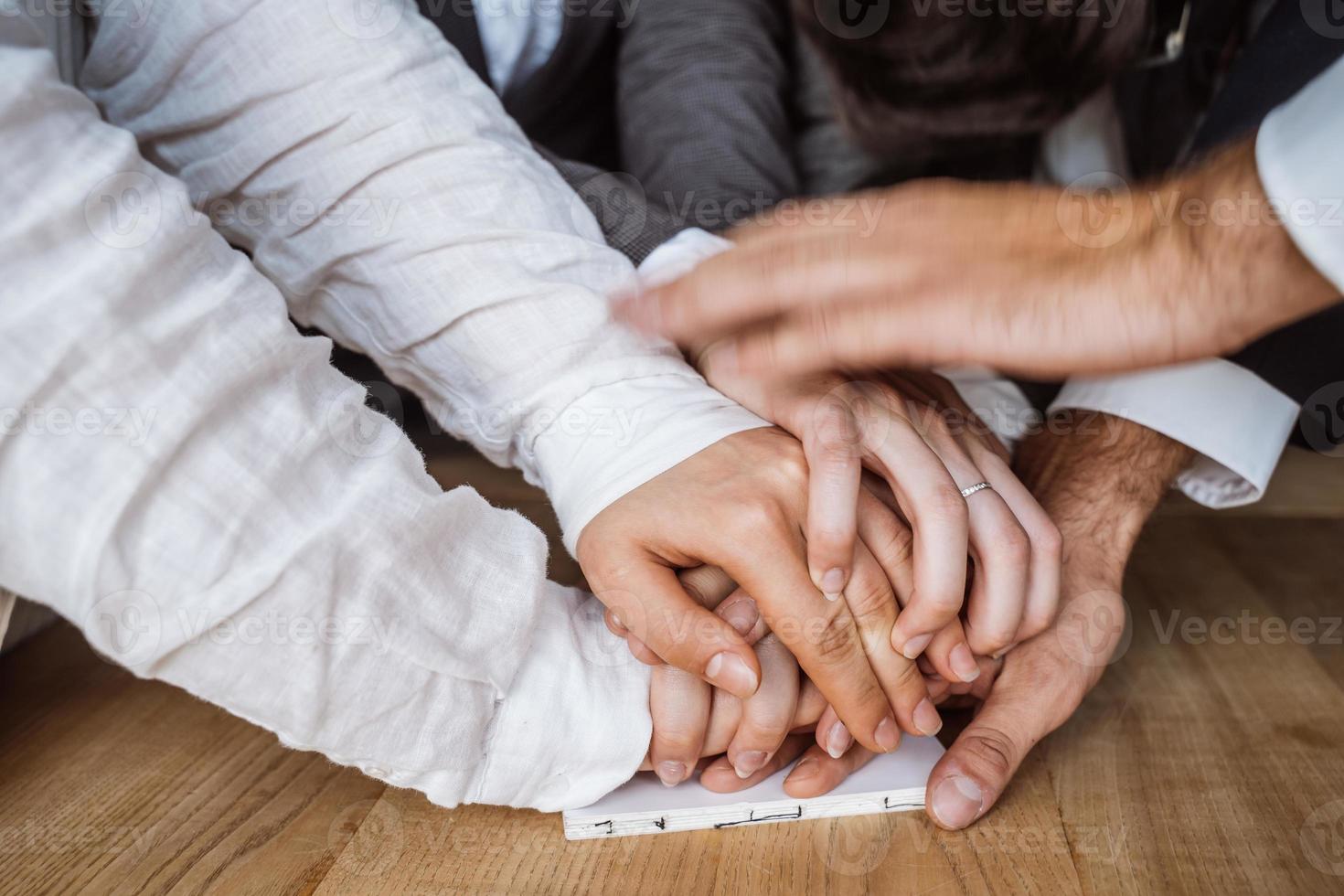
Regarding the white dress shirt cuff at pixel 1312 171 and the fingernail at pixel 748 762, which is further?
the fingernail at pixel 748 762

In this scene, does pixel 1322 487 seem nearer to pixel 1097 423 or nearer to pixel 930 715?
pixel 1097 423

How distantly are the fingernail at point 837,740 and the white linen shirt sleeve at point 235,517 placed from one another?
0.33 feet

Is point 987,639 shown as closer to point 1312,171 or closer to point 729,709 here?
point 729,709

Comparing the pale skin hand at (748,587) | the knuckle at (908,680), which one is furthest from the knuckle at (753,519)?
the knuckle at (908,680)

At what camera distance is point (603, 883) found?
45 cm

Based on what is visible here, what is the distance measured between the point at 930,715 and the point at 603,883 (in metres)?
0.19

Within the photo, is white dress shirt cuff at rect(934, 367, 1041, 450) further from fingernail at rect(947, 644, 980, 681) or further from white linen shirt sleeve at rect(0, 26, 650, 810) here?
white linen shirt sleeve at rect(0, 26, 650, 810)

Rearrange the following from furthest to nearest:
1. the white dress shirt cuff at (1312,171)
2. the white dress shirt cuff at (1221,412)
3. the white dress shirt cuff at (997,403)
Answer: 1. the white dress shirt cuff at (997,403)
2. the white dress shirt cuff at (1221,412)
3. the white dress shirt cuff at (1312,171)

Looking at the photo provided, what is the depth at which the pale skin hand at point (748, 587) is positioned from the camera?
0.49 metres

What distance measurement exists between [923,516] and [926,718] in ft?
0.37

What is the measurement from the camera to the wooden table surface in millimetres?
448

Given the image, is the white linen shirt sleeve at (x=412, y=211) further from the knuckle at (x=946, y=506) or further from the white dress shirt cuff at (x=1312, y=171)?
the white dress shirt cuff at (x=1312, y=171)

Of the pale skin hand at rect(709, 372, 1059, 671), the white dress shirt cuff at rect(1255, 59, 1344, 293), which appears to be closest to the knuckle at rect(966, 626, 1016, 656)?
the pale skin hand at rect(709, 372, 1059, 671)

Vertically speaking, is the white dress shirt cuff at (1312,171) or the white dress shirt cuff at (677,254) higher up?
the white dress shirt cuff at (1312,171)
